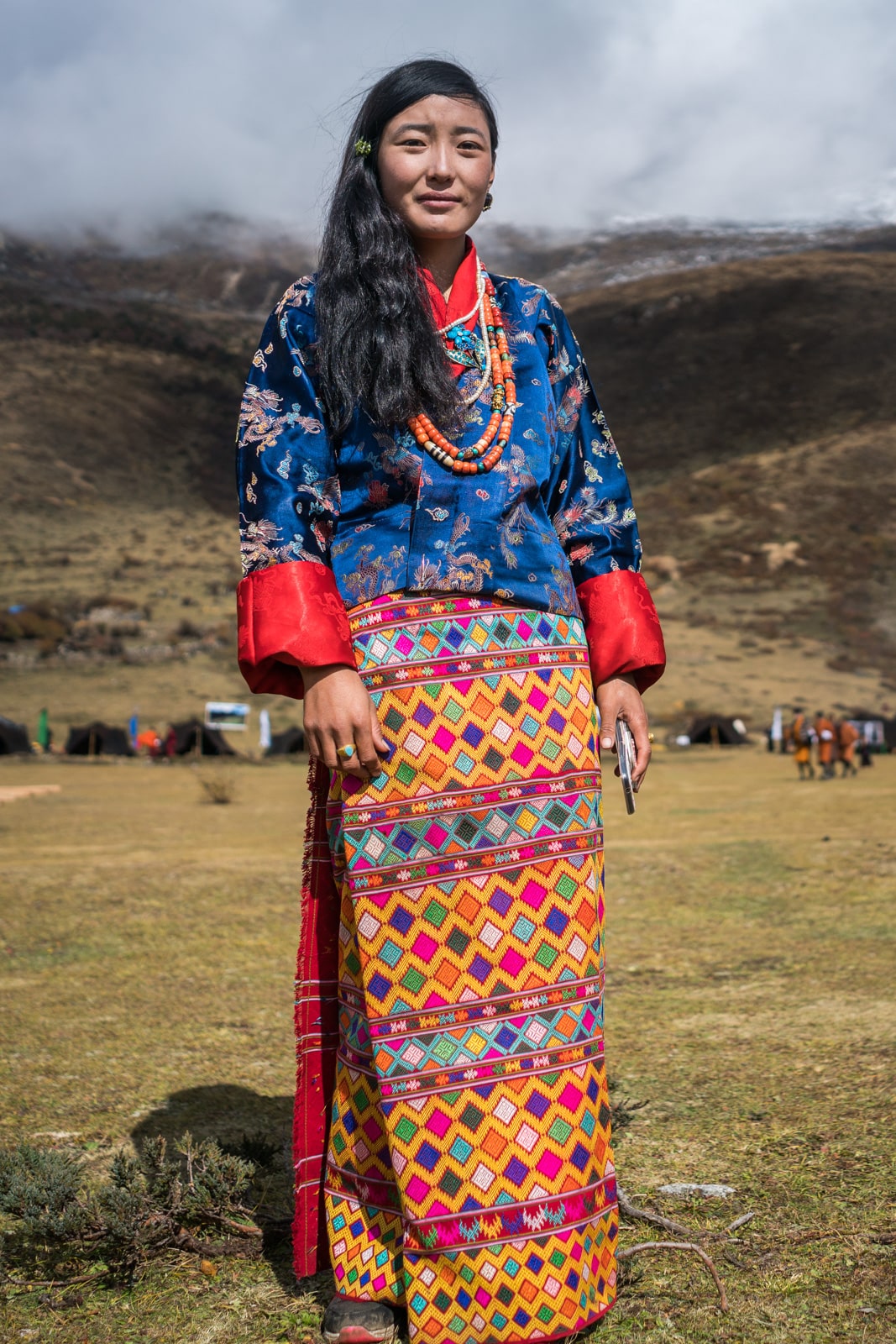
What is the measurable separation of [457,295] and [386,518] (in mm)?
471

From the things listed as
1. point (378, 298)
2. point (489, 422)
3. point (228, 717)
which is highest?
point (378, 298)

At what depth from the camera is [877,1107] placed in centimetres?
281

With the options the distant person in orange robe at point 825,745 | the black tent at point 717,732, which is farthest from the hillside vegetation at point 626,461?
the distant person in orange robe at point 825,745

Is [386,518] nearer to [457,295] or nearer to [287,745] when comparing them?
[457,295]

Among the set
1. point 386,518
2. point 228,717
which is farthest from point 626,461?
point 386,518

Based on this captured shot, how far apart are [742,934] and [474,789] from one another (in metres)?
3.65

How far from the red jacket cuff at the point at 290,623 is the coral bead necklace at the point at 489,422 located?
11.2 inches

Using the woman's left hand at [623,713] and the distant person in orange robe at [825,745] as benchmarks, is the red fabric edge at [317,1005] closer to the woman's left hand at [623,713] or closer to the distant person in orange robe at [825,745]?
the woman's left hand at [623,713]

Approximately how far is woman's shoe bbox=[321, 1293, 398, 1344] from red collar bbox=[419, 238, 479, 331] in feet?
5.57

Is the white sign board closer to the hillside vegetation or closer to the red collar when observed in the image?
the hillside vegetation

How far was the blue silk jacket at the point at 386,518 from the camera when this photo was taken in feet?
6.44

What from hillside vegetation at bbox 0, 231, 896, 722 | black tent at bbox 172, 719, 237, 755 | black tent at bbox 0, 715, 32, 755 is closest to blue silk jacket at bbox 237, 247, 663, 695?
black tent at bbox 172, 719, 237, 755

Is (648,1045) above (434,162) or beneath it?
beneath

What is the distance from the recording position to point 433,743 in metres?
1.93
